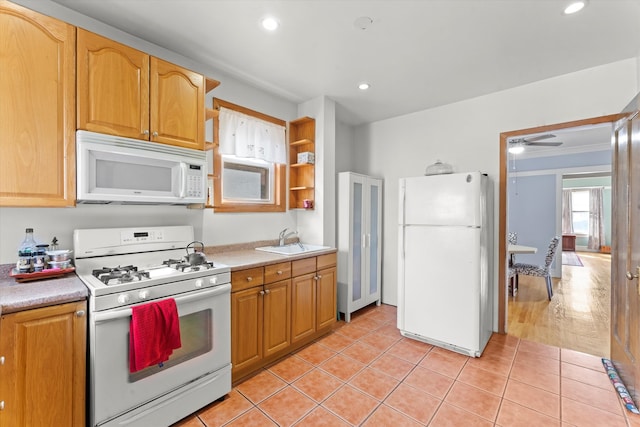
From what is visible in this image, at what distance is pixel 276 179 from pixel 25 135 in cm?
210

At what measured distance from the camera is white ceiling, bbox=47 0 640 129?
6.12 ft

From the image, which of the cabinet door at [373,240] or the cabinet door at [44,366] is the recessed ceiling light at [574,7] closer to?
the cabinet door at [373,240]

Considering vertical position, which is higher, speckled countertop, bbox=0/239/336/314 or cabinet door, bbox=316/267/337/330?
speckled countertop, bbox=0/239/336/314

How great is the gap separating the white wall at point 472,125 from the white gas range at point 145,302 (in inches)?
105

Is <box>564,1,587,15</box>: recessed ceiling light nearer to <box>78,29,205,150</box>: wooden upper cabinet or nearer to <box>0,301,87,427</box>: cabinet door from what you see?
<box>78,29,205,150</box>: wooden upper cabinet

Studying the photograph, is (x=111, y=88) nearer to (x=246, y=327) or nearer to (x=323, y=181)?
(x=246, y=327)

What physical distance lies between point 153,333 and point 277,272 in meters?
1.04

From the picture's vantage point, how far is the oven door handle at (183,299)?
148 centimetres

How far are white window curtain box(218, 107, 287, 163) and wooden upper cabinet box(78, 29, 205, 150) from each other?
0.54 m

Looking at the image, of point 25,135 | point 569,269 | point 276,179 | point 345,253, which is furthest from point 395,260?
point 569,269

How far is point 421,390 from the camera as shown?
2.14 meters

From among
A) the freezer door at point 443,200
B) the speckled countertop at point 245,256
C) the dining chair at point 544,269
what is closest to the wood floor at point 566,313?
the dining chair at point 544,269

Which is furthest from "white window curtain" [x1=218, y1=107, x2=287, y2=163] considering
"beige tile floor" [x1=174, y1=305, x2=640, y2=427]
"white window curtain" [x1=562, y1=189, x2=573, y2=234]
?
"white window curtain" [x1=562, y1=189, x2=573, y2=234]

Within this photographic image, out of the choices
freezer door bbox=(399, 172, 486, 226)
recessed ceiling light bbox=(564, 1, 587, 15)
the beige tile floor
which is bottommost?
the beige tile floor
